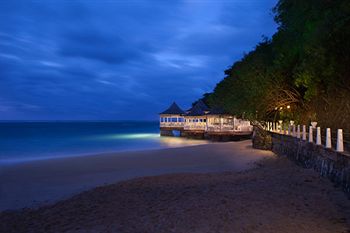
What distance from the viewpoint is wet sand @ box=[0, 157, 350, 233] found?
17.5 feet

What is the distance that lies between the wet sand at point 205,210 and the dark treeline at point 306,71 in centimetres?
426

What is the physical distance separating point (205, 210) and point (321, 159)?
4.58 metres

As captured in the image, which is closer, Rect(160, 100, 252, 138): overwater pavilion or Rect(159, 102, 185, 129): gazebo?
Rect(160, 100, 252, 138): overwater pavilion

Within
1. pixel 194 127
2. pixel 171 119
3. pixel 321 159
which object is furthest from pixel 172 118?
pixel 321 159

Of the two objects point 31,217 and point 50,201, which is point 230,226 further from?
point 50,201

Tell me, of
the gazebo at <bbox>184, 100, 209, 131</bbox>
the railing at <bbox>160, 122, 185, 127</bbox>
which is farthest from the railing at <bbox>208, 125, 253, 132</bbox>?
the railing at <bbox>160, 122, 185, 127</bbox>

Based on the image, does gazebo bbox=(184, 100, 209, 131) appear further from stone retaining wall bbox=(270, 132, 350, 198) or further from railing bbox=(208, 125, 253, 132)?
stone retaining wall bbox=(270, 132, 350, 198)

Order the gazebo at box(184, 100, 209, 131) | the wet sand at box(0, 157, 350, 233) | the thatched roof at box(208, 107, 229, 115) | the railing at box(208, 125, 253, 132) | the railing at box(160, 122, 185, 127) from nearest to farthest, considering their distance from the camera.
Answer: the wet sand at box(0, 157, 350, 233), the railing at box(208, 125, 253, 132), the thatched roof at box(208, 107, 229, 115), the gazebo at box(184, 100, 209, 131), the railing at box(160, 122, 185, 127)

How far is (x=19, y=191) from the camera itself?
10.5 meters

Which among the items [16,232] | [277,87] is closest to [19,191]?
[16,232]

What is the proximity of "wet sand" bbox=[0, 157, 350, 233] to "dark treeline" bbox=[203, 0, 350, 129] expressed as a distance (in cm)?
426

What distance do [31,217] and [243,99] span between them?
1814 cm

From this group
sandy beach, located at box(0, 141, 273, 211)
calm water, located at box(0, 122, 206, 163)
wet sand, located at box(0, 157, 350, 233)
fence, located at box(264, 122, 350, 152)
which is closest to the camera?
wet sand, located at box(0, 157, 350, 233)

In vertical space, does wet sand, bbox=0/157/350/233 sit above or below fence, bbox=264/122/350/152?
below
